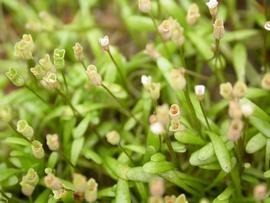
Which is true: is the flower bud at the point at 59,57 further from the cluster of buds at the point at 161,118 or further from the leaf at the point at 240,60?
the leaf at the point at 240,60

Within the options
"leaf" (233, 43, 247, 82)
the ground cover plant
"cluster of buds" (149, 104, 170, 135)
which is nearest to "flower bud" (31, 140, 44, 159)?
the ground cover plant

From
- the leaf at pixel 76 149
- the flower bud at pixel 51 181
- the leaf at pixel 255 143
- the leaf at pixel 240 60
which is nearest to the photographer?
the flower bud at pixel 51 181

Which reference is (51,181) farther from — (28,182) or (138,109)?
(138,109)

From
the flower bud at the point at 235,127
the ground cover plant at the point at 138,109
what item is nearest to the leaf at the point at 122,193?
the ground cover plant at the point at 138,109

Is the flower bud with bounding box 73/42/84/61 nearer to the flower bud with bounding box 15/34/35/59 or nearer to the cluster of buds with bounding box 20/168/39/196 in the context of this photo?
the flower bud with bounding box 15/34/35/59

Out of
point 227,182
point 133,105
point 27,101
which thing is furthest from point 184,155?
point 27,101

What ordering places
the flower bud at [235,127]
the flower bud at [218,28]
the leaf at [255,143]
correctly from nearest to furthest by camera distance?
the flower bud at [235,127]
the flower bud at [218,28]
the leaf at [255,143]

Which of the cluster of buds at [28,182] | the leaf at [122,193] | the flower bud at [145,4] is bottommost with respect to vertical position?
the leaf at [122,193]

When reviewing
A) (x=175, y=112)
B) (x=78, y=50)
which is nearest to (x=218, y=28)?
(x=175, y=112)
